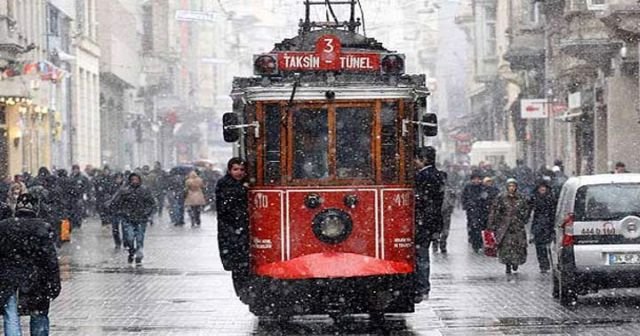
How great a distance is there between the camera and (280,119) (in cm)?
1731

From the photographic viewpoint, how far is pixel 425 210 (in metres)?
18.6

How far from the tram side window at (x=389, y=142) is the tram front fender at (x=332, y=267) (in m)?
0.86

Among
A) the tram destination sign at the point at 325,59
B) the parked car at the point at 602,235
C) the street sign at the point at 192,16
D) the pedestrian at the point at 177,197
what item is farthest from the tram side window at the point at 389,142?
the street sign at the point at 192,16

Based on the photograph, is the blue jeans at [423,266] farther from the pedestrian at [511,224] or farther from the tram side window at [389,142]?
the pedestrian at [511,224]

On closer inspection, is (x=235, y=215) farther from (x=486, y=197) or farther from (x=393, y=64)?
(x=486, y=197)

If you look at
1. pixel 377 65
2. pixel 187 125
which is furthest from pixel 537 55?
pixel 187 125

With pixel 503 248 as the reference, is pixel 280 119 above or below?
above

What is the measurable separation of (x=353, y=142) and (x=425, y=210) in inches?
67.4

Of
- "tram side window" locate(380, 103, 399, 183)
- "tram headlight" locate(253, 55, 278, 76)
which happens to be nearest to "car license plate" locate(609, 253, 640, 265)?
"tram side window" locate(380, 103, 399, 183)

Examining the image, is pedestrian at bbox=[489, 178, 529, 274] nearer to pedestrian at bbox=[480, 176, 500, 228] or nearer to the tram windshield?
pedestrian at bbox=[480, 176, 500, 228]

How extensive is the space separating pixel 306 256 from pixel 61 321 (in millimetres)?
3199

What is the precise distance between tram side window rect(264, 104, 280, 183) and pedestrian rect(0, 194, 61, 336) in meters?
4.04

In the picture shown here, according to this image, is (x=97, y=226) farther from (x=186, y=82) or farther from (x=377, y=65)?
(x=186, y=82)

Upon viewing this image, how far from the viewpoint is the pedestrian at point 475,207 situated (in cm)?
3133
